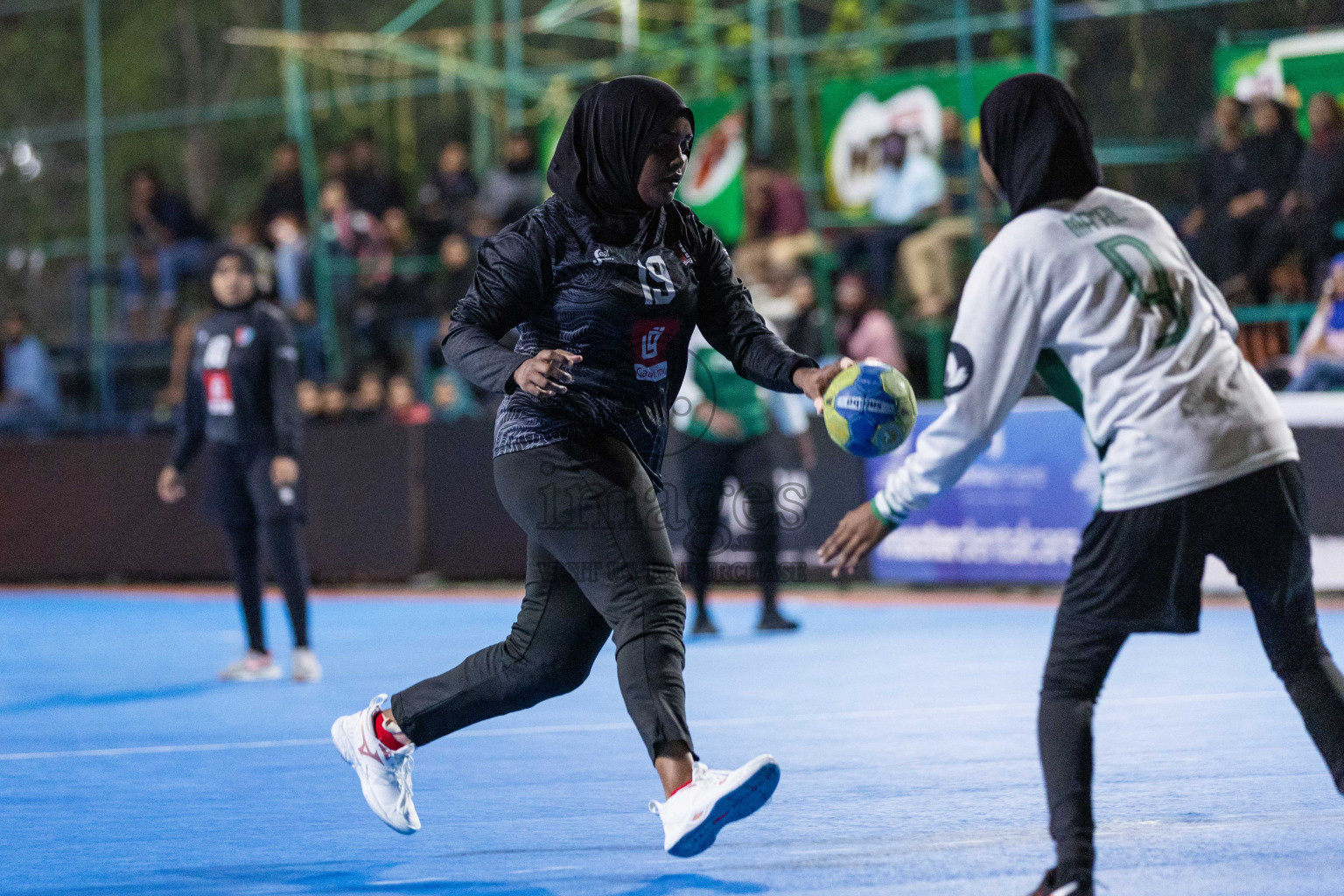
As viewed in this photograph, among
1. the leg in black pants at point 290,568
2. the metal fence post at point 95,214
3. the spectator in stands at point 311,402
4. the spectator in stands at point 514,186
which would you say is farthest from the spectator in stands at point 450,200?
the leg in black pants at point 290,568

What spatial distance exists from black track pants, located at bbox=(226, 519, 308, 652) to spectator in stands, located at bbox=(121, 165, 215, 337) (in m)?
10.3

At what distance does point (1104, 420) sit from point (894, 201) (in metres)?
11.5

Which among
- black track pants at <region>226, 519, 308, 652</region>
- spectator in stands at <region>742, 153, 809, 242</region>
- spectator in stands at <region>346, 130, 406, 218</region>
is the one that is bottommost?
black track pants at <region>226, 519, 308, 652</region>

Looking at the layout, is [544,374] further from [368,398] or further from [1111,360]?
[368,398]

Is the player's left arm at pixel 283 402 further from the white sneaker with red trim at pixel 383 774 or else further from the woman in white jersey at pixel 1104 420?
the woman in white jersey at pixel 1104 420

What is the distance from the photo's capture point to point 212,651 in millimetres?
11195

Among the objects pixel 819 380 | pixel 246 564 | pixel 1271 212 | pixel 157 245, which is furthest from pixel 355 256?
pixel 819 380

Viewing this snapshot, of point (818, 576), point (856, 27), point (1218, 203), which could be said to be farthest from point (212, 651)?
point (856, 27)

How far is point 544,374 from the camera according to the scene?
430 centimetres

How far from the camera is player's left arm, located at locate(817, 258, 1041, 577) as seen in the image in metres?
3.94

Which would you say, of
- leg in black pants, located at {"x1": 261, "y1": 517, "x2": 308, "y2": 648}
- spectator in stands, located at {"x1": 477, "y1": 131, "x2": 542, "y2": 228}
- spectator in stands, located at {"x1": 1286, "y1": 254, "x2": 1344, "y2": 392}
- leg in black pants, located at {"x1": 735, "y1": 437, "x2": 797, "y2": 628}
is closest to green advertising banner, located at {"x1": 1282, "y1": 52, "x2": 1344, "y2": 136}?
spectator in stands, located at {"x1": 1286, "y1": 254, "x2": 1344, "y2": 392}

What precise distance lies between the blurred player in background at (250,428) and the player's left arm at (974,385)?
5.53 metres

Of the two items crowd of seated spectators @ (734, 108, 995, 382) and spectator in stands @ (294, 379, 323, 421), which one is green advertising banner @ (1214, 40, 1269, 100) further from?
spectator in stands @ (294, 379, 323, 421)

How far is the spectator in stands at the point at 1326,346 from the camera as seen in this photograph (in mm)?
11789
